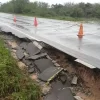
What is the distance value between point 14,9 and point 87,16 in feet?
84.5

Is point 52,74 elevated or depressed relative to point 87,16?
elevated

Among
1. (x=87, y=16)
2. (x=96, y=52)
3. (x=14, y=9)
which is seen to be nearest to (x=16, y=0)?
(x=14, y=9)

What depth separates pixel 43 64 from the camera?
7016 mm

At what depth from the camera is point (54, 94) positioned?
18.1ft

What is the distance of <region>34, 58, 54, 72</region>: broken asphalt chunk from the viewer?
691 centimetres

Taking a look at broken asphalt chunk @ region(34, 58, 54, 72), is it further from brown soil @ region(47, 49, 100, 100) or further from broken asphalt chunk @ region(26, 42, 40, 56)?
broken asphalt chunk @ region(26, 42, 40, 56)

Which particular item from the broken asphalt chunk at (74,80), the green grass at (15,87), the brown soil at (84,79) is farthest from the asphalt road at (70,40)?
the green grass at (15,87)

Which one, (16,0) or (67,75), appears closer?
(67,75)

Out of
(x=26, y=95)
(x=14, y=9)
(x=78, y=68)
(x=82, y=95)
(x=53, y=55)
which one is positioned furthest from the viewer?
(x=14, y=9)

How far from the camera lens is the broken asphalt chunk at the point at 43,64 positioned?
22.7 ft

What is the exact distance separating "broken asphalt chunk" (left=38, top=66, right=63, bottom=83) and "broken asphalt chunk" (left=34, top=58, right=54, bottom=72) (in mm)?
263

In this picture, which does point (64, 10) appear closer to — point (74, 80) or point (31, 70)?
point (31, 70)

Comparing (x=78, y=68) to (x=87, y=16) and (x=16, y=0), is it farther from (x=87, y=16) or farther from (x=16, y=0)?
(x=16, y=0)

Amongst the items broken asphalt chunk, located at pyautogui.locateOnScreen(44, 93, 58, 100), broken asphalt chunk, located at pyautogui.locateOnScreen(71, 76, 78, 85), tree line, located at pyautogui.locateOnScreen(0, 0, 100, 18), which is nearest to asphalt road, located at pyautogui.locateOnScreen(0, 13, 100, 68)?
broken asphalt chunk, located at pyautogui.locateOnScreen(71, 76, 78, 85)
